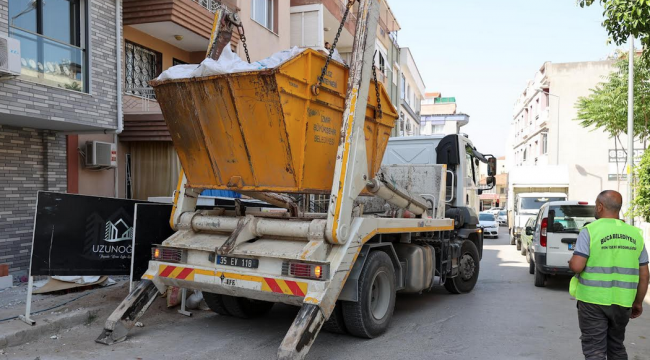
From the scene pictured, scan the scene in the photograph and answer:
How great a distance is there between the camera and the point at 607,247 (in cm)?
411

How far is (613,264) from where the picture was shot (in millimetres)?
4117

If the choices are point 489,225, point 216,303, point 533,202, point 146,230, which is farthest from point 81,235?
point 489,225

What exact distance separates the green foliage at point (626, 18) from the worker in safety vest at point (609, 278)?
446 cm

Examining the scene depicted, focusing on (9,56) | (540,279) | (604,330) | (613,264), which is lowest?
(540,279)

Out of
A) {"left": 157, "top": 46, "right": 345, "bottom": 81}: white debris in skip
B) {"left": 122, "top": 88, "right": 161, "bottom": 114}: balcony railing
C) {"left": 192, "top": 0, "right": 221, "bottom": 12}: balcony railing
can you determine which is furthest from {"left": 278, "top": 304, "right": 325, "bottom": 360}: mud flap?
{"left": 192, "top": 0, "right": 221, "bottom": 12}: balcony railing

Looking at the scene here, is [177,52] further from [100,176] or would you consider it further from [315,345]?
[315,345]

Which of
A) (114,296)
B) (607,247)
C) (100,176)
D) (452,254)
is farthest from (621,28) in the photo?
(100,176)

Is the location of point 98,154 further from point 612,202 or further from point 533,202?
point 533,202

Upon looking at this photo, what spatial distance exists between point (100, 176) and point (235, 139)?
248 inches

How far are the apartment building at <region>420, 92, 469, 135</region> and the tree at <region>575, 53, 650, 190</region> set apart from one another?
78.5 feet

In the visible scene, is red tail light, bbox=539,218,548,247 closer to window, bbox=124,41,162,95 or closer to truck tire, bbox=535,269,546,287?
truck tire, bbox=535,269,546,287

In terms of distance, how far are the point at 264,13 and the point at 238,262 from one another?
1322 cm

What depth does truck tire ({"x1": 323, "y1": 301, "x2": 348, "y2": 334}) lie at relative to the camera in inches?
231

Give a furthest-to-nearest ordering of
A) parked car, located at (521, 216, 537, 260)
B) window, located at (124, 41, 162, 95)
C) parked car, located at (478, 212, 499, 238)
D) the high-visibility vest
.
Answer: parked car, located at (478, 212, 499, 238)
window, located at (124, 41, 162, 95)
parked car, located at (521, 216, 537, 260)
the high-visibility vest
